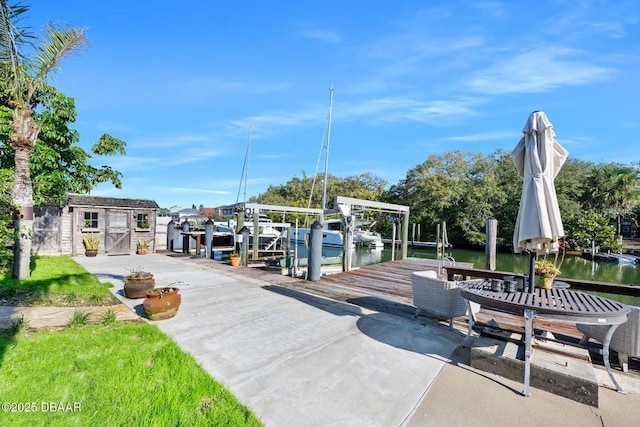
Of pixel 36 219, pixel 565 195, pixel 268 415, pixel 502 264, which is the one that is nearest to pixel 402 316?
pixel 268 415

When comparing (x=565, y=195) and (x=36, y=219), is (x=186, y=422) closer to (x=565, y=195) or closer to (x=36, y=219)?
(x=36, y=219)

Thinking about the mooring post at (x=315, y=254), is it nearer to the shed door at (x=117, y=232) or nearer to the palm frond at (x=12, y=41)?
the palm frond at (x=12, y=41)

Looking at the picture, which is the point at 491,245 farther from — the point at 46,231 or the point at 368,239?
the point at 368,239

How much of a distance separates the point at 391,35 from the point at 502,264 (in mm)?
17727

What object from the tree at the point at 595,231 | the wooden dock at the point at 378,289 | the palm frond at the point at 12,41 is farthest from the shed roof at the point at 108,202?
the tree at the point at 595,231

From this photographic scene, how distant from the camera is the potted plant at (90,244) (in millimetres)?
11906

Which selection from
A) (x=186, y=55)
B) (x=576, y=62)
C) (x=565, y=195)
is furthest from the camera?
(x=565, y=195)

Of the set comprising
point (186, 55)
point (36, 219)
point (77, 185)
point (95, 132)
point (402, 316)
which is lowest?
point (402, 316)

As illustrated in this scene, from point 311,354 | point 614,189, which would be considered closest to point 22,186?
point 311,354

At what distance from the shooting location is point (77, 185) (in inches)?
426

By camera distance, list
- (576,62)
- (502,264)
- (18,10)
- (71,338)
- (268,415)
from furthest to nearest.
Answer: (502,264) → (576,62) → (18,10) → (71,338) → (268,415)

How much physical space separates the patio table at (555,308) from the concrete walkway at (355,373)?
0.36 m

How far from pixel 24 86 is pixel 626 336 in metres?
11.0

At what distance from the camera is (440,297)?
14.3 feet
